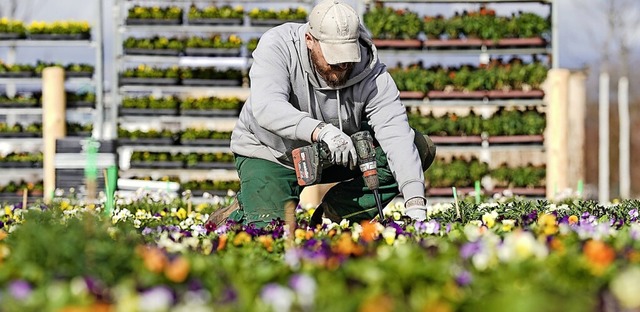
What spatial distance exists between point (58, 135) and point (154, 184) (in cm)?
159

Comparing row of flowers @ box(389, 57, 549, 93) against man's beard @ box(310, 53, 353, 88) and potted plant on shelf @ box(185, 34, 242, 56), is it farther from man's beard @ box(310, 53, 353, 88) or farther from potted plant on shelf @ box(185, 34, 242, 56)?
man's beard @ box(310, 53, 353, 88)

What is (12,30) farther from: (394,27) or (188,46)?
(394,27)

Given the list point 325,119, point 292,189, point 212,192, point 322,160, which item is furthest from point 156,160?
point 322,160

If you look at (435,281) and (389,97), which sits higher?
(389,97)

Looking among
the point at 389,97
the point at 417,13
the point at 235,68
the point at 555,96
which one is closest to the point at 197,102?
the point at 235,68

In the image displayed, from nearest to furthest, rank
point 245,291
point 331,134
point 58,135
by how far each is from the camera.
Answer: point 245,291 < point 331,134 < point 58,135

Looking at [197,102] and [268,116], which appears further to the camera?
[197,102]

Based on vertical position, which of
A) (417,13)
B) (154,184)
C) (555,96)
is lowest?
(154,184)

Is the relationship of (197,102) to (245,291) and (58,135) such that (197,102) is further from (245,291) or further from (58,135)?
(245,291)

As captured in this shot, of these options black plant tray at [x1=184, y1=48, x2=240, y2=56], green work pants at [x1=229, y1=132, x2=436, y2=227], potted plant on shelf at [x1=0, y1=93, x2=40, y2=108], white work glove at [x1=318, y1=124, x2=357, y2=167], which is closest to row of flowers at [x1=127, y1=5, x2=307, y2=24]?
black plant tray at [x1=184, y1=48, x2=240, y2=56]

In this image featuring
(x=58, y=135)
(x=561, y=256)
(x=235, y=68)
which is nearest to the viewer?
(x=561, y=256)

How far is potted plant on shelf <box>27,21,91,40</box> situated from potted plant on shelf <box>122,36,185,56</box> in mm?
610

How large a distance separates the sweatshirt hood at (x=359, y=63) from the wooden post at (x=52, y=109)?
288 inches

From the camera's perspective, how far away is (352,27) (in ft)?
17.4
